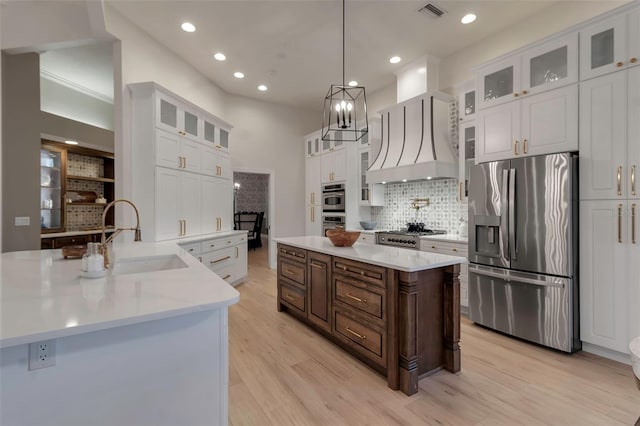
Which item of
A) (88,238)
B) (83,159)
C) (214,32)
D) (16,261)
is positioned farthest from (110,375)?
(83,159)

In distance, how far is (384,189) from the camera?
5.31 meters

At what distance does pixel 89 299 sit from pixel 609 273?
354 cm

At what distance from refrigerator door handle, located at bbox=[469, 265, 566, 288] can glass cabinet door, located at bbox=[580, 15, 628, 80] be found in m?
1.78

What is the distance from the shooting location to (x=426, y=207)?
15.2ft

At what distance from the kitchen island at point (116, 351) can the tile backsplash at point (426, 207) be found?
3666 millimetres

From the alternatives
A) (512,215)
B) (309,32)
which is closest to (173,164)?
(309,32)

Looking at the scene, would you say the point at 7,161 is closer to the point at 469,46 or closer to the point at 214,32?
the point at 214,32

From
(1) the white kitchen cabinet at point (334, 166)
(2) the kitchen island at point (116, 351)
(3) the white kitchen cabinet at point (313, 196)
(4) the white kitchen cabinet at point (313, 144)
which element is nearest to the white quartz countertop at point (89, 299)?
(2) the kitchen island at point (116, 351)

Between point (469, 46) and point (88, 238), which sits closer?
point (469, 46)

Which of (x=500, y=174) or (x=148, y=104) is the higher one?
(x=148, y=104)

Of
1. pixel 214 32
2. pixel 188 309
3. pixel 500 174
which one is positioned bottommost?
pixel 188 309

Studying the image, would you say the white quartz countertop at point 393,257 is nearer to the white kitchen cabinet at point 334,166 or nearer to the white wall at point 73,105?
the white kitchen cabinet at point 334,166

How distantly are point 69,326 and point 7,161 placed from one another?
4.23 m

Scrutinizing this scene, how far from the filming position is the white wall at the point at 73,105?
16.6 ft
